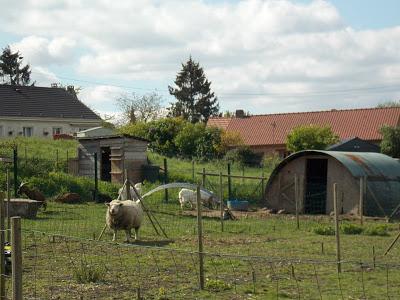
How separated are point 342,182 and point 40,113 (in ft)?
128

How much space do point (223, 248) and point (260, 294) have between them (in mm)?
5817

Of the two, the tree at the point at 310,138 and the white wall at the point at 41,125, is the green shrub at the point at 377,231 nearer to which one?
the tree at the point at 310,138

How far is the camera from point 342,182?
91.4 ft

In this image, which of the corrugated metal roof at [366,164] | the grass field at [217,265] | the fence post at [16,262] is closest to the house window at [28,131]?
the corrugated metal roof at [366,164]

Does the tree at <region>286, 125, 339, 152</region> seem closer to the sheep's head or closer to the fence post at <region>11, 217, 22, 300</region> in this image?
the sheep's head

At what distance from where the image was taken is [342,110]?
6562 centimetres

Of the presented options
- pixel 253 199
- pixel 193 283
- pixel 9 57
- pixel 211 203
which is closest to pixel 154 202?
pixel 211 203

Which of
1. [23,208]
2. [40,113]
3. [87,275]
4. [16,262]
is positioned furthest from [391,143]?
[16,262]

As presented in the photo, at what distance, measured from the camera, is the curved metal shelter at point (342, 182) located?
88.7 feet

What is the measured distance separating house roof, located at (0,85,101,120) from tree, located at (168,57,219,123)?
25664mm

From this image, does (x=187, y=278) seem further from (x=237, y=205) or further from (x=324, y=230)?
(x=237, y=205)

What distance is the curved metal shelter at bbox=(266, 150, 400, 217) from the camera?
88.7 ft

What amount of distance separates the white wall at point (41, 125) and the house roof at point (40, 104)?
0.39m

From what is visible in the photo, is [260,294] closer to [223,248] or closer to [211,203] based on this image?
[223,248]
